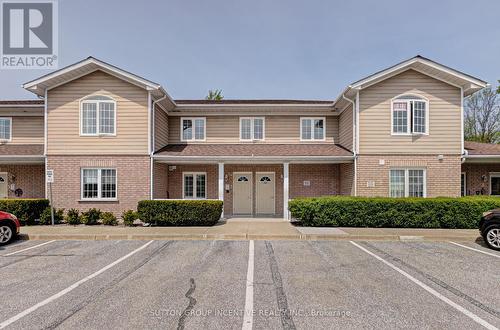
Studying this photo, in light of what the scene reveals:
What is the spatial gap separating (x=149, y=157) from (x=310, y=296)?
10210 mm

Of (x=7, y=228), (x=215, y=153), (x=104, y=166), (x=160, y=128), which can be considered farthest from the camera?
(x=160, y=128)

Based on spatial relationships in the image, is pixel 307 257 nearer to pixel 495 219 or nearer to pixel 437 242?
pixel 437 242

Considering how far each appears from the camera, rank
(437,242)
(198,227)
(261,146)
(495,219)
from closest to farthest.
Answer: (495,219) < (437,242) < (198,227) < (261,146)

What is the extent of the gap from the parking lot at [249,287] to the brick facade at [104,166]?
14.4 ft

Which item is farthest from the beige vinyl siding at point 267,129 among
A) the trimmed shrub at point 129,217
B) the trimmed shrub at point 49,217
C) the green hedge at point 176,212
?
the trimmed shrub at point 49,217

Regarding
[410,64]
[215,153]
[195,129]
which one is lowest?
[215,153]

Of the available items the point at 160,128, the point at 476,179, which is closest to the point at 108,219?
the point at 160,128

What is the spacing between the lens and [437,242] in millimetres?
9570

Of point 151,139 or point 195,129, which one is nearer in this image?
point 151,139

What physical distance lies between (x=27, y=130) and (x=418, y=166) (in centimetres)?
1980

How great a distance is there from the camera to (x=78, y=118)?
43.8 ft

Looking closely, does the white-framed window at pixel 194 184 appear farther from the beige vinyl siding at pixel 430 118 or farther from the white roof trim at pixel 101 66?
the beige vinyl siding at pixel 430 118

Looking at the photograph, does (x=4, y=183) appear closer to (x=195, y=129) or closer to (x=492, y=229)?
(x=195, y=129)

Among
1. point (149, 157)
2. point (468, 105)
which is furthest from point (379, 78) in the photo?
point (468, 105)
